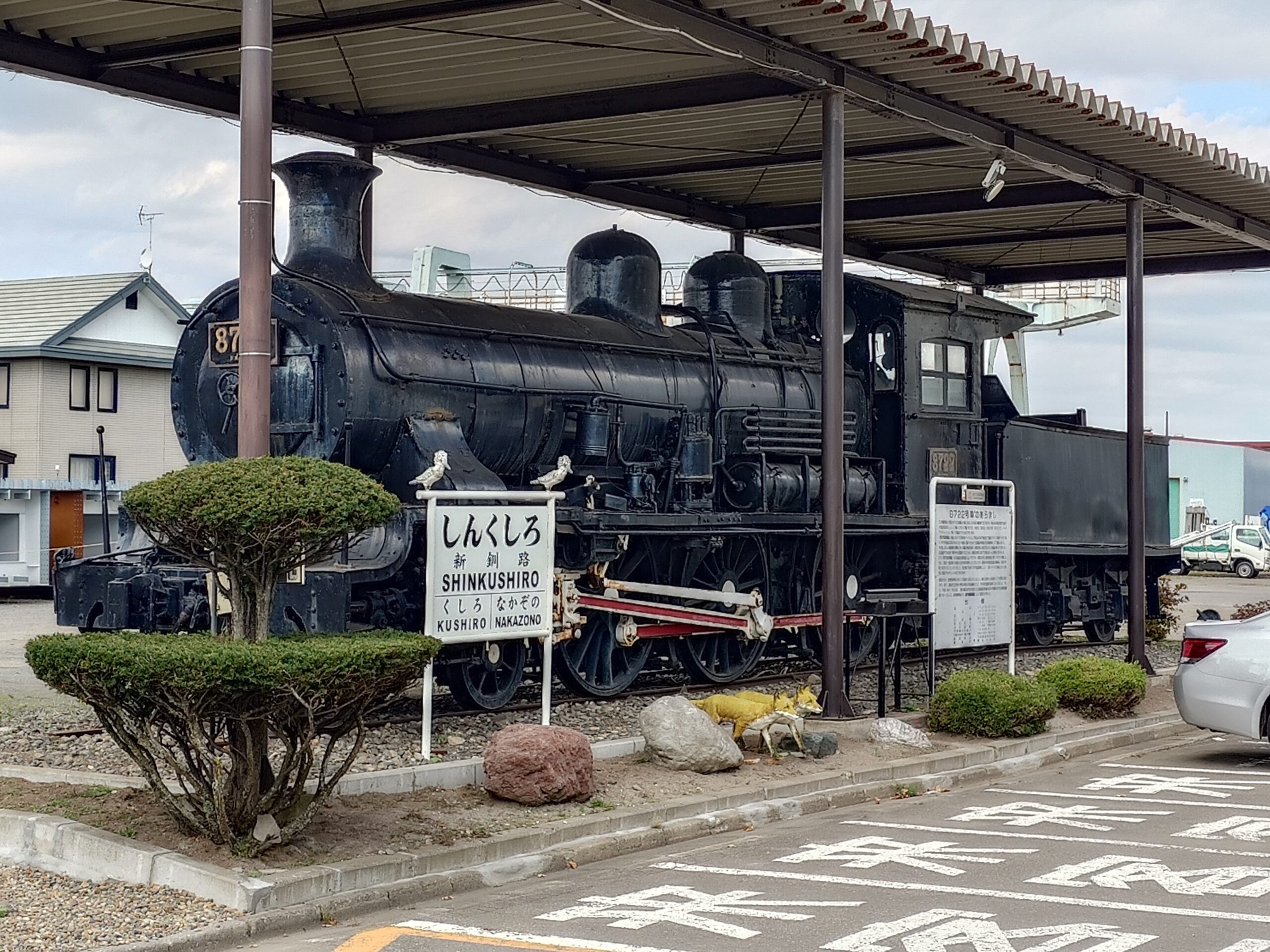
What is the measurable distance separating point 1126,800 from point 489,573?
4.29 meters

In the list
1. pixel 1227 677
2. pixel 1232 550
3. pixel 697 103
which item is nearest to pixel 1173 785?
pixel 1227 677

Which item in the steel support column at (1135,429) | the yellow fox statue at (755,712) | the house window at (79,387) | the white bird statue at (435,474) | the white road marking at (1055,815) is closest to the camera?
the white road marking at (1055,815)

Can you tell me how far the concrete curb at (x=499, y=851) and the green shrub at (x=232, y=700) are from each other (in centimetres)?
35

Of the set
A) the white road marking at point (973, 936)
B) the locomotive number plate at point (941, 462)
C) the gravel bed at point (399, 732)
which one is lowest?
the white road marking at point (973, 936)

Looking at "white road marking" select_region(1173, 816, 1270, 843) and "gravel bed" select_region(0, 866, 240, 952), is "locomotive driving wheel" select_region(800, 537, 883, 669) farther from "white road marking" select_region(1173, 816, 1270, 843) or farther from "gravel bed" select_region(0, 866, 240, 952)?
"gravel bed" select_region(0, 866, 240, 952)

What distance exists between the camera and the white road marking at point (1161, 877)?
7270 millimetres

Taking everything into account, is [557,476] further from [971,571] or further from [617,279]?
[971,571]

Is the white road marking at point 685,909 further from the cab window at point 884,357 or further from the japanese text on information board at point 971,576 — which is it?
the cab window at point 884,357

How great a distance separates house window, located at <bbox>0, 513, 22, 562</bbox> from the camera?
3122 cm

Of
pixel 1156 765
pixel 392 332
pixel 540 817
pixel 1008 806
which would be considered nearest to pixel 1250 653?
pixel 1156 765

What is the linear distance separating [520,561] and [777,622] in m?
A: 5.14

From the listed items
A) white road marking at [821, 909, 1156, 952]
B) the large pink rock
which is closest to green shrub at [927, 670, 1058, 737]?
the large pink rock

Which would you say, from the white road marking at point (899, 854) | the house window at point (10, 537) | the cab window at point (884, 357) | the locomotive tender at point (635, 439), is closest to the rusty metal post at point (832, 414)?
the locomotive tender at point (635, 439)

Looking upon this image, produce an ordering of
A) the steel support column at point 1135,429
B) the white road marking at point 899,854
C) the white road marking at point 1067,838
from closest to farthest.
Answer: the white road marking at point 899,854
the white road marking at point 1067,838
the steel support column at point 1135,429
